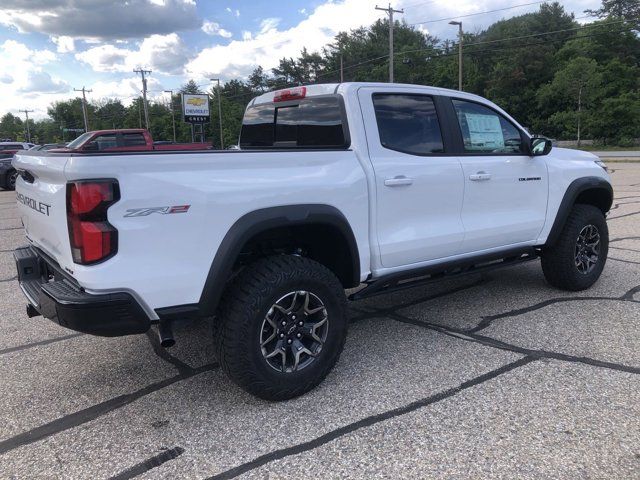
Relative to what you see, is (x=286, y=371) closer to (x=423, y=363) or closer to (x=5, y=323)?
(x=423, y=363)

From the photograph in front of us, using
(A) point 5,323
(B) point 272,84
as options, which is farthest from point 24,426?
(B) point 272,84

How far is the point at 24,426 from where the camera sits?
300 cm

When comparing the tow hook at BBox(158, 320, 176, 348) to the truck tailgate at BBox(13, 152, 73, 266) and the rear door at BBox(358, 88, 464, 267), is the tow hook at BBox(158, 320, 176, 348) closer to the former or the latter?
the truck tailgate at BBox(13, 152, 73, 266)

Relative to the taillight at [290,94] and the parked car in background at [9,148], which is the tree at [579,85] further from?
the taillight at [290,94]

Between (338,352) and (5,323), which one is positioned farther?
(5,323)

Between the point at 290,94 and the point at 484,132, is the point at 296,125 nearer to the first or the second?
the point at 290,94

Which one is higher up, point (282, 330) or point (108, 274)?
point (108, 274)

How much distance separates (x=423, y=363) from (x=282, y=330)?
1131mm

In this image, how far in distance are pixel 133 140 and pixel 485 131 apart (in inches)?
587

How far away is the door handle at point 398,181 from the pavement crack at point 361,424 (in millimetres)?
1381

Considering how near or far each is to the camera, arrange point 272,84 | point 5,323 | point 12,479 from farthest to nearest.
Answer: point 272,84 → point 5,323 → point 12,479

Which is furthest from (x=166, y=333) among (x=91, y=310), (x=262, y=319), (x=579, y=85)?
(x=579, y=85)

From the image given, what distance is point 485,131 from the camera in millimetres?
4551

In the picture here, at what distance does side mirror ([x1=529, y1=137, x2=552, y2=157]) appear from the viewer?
15.5ft
